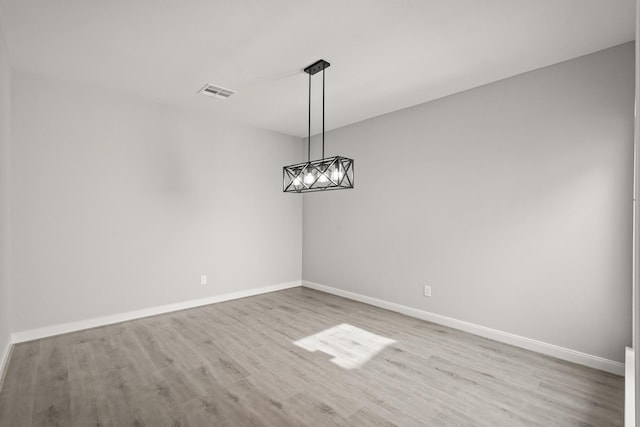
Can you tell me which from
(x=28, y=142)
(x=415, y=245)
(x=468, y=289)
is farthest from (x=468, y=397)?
(x=28, y=142)

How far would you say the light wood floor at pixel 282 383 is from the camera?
1.92 metres

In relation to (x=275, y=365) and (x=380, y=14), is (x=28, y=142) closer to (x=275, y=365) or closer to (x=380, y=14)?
(x=275, y=365)

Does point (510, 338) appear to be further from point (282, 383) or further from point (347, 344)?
point (282, 383)

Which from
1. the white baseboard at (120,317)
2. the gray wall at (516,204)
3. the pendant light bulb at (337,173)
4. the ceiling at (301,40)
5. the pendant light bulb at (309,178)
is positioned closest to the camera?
the ceiling at (301,40)

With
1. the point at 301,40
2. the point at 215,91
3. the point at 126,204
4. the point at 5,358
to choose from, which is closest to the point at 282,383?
the point at 5,358

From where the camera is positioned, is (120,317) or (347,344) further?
(120,317)

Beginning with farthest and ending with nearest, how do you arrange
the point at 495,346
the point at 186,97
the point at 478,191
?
1. the point at 186,97
2. the point at 478,191
3. the point at 495,346

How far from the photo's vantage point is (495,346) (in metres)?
2.98

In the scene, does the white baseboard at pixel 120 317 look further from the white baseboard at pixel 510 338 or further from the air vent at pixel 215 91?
the air vent at pixel 215 91

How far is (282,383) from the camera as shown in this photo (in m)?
2.29

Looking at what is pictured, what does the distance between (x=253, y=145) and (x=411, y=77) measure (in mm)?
2675

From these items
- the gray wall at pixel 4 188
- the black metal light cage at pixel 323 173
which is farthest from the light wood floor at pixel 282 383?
the black metal light cage at pixel 323 173

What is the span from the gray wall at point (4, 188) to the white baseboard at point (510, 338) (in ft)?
12.4

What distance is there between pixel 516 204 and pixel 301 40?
2525mm
